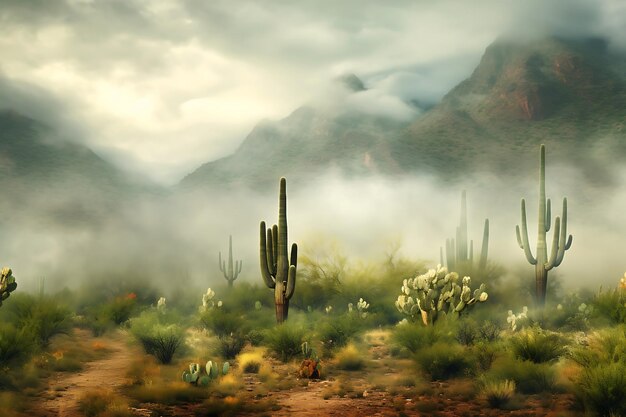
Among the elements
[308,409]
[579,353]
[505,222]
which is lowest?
[308,409]

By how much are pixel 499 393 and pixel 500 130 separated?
318ft

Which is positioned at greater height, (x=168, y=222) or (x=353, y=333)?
(x=168, y=222)

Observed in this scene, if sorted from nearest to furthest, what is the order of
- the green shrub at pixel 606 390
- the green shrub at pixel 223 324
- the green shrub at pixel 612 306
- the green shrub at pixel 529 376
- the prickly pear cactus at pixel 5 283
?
the green shrub at pixel 606 390 → the green shrub at pixel 529 376 → the green shrub at pixel 612 306 → the green shrub at pixel 223 324 → the prickly pear cactus at pixel 5 283

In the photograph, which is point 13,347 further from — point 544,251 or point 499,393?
point 544,251

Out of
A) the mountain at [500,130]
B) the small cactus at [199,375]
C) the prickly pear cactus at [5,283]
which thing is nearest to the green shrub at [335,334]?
the small cactus at [199,375]

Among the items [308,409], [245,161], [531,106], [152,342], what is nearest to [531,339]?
[308,409]

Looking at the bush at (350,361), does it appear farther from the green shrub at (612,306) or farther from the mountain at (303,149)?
the mountain at (303,149)

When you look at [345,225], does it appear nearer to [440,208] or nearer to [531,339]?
[440,208]

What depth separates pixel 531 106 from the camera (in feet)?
351

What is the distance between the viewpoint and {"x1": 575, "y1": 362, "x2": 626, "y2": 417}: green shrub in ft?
36.5

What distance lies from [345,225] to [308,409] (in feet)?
348

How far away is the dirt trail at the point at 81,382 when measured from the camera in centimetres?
1262

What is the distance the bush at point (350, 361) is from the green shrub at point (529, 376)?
4838 mm

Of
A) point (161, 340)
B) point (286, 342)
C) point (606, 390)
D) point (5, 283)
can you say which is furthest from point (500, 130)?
point (606, 390)
